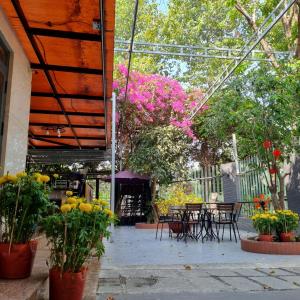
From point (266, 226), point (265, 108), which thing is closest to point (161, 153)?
point (265, 108)

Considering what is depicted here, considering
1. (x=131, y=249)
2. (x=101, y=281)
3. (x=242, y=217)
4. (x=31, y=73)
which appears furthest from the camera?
(x=242, y=217)

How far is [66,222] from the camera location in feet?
8.79

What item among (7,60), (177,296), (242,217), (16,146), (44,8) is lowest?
(177,296)

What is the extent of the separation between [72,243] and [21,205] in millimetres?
564

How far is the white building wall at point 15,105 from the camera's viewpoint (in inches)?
159

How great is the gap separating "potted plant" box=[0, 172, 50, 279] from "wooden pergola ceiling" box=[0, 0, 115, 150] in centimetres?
170

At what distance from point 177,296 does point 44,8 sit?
3.04 meters

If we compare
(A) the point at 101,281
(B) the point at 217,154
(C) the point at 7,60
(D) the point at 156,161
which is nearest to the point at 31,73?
(C) the point at 7,60

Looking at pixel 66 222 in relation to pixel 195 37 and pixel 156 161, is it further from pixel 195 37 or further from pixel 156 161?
pixel 195 37

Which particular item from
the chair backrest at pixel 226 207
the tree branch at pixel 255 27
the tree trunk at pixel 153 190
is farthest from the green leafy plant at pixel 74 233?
the tree trunk at pixel 153 190

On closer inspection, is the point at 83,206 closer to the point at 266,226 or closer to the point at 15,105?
the point at 15,105

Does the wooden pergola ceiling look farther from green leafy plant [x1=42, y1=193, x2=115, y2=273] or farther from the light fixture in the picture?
green leafy plant [x1=42, y1=193, x2=115, y2=273]

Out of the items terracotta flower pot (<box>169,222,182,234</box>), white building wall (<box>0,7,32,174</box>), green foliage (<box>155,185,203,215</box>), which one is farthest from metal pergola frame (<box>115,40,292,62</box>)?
green foliage (<box>155,185,203,215</box>)

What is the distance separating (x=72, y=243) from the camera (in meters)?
2.69
